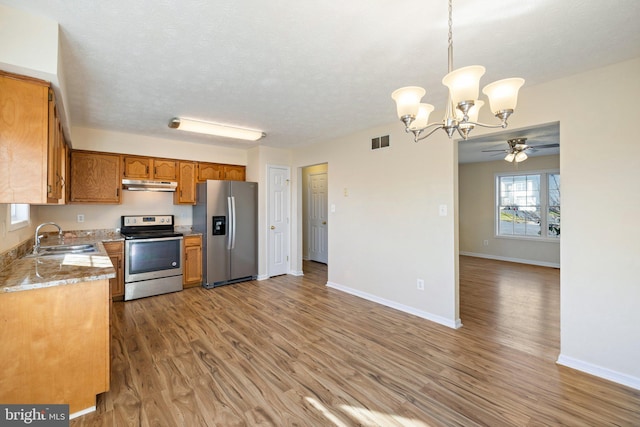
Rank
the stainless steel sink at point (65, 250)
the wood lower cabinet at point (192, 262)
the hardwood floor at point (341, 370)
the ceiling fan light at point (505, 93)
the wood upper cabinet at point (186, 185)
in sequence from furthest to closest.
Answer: the wood upper cabinet at point (186, 185)
the wood lower cabinet at point (192, 262)
the stainless steel sink at point (65, 250)
the hardwood floor at point (341, 370)
the ceiling fan light at point (505, 93)

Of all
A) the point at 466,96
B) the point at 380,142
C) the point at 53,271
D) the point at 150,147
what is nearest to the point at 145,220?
the point at 150,147

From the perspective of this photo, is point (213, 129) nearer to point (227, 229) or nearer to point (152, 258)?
point (227, 229)

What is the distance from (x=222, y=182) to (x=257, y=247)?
50.0 inches

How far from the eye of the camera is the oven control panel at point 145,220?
427 centimetres

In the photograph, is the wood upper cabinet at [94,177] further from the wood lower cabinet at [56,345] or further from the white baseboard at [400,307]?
the white baseboard at [400,307]

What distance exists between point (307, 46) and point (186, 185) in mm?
3525

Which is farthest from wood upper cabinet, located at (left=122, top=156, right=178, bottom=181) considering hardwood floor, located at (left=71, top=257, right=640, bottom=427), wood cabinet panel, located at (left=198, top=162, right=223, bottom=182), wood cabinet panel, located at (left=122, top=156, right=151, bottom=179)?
hardwood floor, located at (left=71, top=257, right=640, bottom=427)

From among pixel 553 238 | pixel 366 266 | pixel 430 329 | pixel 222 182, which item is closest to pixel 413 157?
pixel 366 266

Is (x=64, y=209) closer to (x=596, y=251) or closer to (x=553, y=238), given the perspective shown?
(x=596, y=251)

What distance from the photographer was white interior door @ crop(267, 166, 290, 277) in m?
5.11

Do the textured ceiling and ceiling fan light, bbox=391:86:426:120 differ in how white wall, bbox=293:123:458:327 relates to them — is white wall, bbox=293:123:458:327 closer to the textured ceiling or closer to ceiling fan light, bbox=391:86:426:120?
the textured ceiling

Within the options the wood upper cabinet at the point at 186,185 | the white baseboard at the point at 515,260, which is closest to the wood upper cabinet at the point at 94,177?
the wood upper cabinet at the point at 186,185

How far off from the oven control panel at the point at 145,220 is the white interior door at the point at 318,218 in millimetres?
3039

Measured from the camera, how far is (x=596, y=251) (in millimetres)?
2188
